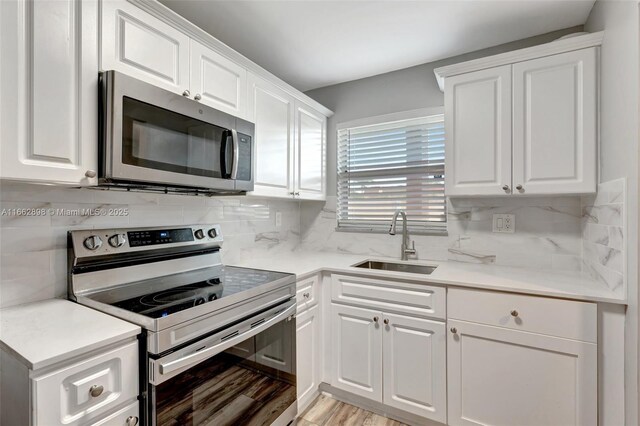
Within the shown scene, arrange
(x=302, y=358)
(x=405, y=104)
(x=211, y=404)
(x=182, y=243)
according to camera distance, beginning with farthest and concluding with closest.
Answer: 1. (x=405, y=104)
2. (x=302, y=358)
3. (x=182, y=243)
4. (x=211, y=404)

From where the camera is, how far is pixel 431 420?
1.77m

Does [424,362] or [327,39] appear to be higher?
[327,39]

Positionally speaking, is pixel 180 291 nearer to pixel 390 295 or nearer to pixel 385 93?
pixel 390 295

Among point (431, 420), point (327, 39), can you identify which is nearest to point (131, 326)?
point (431, 420)

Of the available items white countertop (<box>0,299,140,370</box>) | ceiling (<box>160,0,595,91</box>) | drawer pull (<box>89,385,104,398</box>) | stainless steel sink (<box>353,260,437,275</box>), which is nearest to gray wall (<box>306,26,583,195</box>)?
ceiling (<box>160,0,595,91</box>)

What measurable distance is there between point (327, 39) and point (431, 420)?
238cm

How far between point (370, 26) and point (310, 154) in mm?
984

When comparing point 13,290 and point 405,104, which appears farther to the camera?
point 405,104

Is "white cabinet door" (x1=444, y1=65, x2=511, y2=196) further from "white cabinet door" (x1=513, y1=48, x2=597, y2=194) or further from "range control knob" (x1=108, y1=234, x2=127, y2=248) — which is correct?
"range control knob" (x1=108, y1=234, x2=127, y2=248)

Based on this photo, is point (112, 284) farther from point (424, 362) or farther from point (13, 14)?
point (424, 362)

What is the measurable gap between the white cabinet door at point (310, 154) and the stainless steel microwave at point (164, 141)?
678 millimetres

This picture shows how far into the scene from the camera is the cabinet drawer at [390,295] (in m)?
1.74

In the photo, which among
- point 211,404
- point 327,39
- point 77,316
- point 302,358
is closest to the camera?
point 77,316

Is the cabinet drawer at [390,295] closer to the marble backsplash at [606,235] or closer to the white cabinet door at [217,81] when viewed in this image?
the marble backsplash at [606,235]
